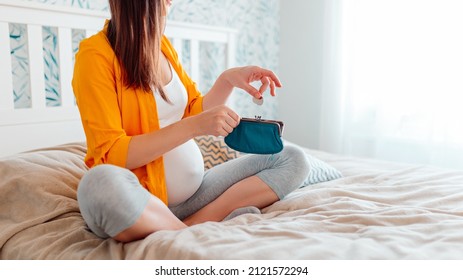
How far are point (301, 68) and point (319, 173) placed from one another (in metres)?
1.42

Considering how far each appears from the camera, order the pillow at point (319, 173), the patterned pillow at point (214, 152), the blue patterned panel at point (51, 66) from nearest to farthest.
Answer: the pillow at point (319, 173) → the patterned pillow at point (214, 152) → the blue patterned panel at point (51, 66)

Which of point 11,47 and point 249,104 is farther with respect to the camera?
point 249,104

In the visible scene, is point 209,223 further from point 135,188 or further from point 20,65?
point 20,65

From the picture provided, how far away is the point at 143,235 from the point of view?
2.94 feet

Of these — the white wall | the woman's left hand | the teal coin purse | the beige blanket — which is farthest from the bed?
the white wall

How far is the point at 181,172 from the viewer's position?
1.09m

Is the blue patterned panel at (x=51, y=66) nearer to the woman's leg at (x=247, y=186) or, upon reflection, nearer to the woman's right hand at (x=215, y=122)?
the woman's leg at (x=247, y=186)

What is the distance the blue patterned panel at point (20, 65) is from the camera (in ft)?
5.00

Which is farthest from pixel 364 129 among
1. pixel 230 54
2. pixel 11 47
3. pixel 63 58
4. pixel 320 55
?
pixel 11 47

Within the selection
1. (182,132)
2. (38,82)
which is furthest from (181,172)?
A: (38,82)

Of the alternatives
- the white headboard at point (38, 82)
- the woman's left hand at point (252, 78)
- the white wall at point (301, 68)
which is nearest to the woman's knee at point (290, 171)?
the woman's left hand at point (252, 78)

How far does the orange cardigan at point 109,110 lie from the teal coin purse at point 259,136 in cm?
19

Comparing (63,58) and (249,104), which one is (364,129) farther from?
(63,58)

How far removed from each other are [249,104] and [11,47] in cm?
138
